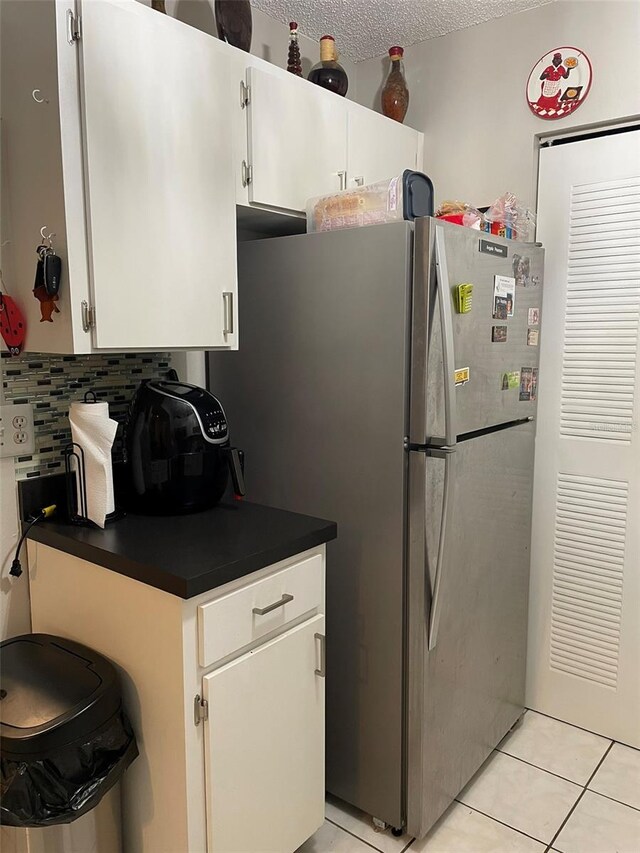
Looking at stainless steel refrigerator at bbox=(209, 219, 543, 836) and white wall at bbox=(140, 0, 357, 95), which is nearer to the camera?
stainless steel refrigerator at bbox=(209, 219, 543, 836)

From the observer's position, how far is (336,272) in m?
1.77

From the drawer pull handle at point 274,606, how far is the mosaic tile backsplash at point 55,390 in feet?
1.90

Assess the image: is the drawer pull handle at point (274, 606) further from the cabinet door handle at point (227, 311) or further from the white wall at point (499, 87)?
the white wall at point (499, 87)

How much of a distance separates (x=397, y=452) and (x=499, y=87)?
4.86 ft

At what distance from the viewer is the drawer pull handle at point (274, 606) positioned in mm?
1456

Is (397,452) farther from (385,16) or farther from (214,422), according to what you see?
(385,16)

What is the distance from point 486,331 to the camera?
6.08 ft

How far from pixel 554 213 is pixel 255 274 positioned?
1084 millimetres

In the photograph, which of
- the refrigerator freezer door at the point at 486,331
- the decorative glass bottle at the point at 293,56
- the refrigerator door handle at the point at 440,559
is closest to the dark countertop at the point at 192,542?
the refrigerator door handle at the point at 440,559

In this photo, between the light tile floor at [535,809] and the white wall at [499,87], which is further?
the white wall at [499,87]

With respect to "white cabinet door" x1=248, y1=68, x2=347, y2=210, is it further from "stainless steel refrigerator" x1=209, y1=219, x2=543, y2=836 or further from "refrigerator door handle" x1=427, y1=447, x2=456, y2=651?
"refrigerator door handle" x1=427, y1=447, x2=456, y2=651

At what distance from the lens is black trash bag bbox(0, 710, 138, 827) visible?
1248mm

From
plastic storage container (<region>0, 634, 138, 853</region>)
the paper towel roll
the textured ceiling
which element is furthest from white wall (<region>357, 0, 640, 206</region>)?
plastic storage container (<region>0, 634, 138, 853</region>)

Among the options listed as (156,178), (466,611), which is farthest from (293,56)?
(466,611)
